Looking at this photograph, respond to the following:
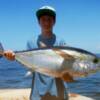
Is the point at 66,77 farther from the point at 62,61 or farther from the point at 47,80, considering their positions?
the point at 47,80

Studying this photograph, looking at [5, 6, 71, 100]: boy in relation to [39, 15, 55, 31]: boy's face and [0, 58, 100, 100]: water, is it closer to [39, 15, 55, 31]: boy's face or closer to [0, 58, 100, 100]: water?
[39, 15, 55, 31]: boy's face

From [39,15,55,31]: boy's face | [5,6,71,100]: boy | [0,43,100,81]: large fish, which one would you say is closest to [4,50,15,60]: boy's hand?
[0,43,100,81]: large fish

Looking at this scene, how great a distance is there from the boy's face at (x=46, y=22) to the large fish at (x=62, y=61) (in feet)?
1.59

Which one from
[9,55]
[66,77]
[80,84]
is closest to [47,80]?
Answer: [66,77]

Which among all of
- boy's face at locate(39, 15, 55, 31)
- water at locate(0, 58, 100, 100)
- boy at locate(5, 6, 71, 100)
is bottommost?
water at locate(0, 58, 100, 100)

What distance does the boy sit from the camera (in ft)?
16.7

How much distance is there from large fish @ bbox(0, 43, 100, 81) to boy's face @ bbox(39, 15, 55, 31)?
0.48 m

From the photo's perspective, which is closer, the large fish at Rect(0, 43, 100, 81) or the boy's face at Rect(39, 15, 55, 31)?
the large fish at Rect(0, 43, 100, 81)

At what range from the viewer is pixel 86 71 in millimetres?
4758

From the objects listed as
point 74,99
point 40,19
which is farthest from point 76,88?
point 40,19

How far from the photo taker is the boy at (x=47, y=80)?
5078 mm

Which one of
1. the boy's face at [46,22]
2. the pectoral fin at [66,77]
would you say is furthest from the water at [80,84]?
the pectoral fin at [66,77]

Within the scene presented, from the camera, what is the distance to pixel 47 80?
507cm

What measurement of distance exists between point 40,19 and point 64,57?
83cm
